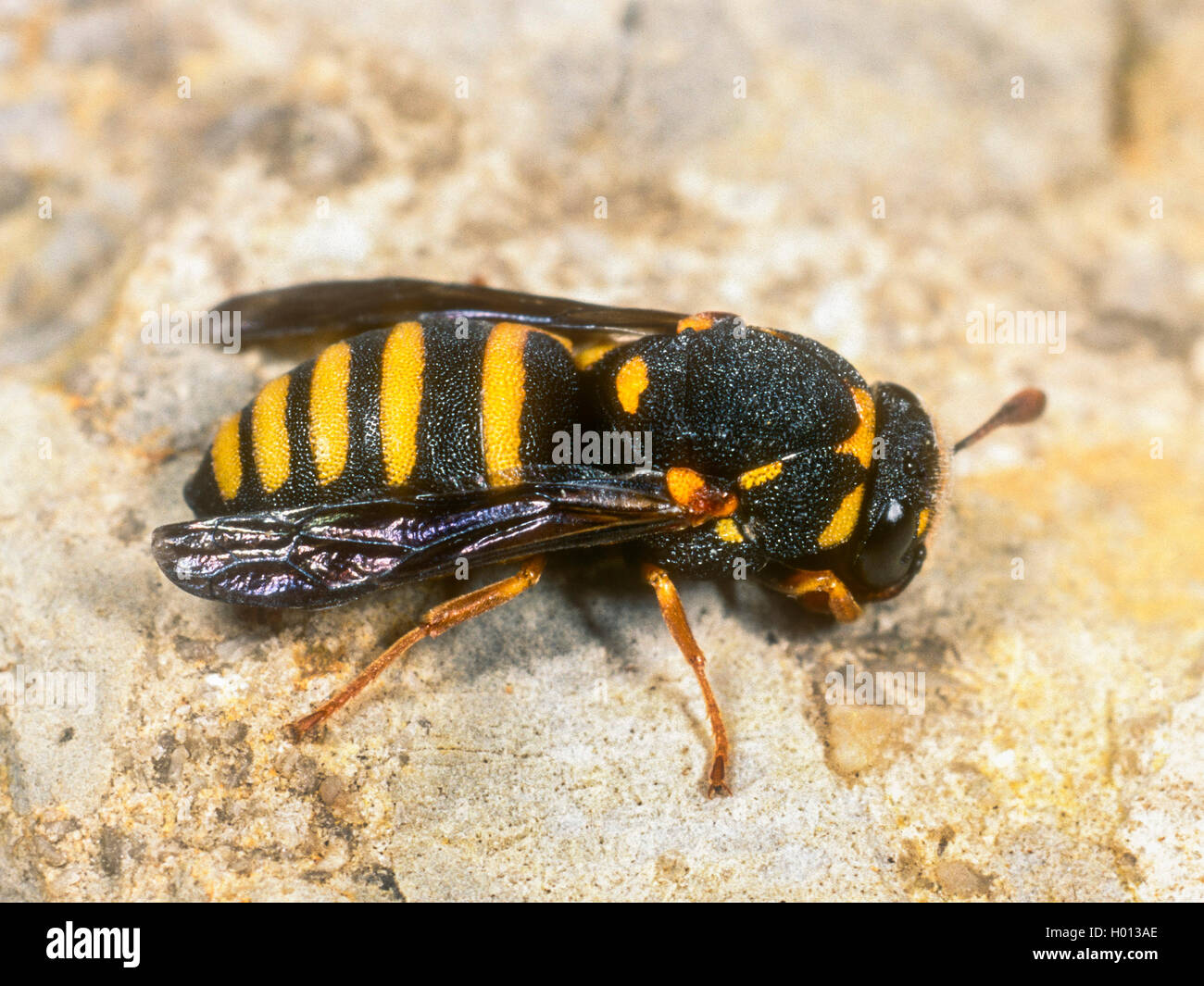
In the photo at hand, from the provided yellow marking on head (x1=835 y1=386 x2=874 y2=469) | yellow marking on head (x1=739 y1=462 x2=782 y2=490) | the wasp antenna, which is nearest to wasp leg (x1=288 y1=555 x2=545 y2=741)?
yellow marking on head (x1=739 y1=462 x2=782 y2=490)

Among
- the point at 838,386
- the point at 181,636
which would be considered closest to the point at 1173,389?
the point at 838,386

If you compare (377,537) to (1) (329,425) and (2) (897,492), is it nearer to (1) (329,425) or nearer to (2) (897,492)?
(1) (329,425)

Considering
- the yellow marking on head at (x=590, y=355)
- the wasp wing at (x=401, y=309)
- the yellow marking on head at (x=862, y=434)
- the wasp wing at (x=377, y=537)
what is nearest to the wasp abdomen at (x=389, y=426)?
the wasp wing at (x=377, y=537)

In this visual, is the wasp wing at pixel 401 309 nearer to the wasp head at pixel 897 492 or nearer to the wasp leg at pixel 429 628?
the wasp head at pixel 897 492

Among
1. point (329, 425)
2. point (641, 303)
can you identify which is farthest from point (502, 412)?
point (641, 303)

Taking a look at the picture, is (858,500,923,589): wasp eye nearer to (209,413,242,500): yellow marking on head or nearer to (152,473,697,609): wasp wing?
(152,473,697,609): wasp wing
